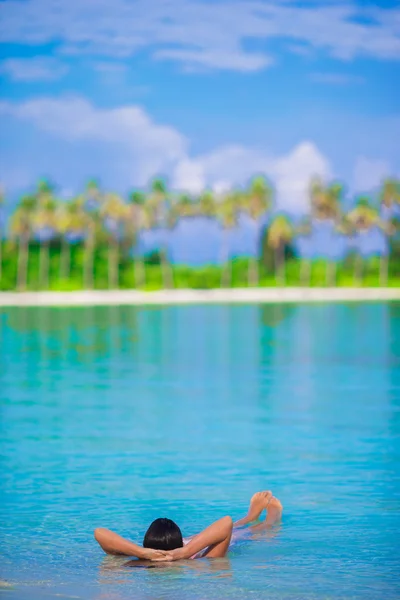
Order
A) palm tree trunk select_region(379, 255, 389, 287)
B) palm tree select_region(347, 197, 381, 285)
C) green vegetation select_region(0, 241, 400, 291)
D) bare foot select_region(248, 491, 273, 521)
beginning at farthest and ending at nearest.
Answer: palm tree select_region(347, 197, 381, 285)
palm tree trunk select_region(379, 255, 389, 287)
green vegetation select_region(0, 241, 400, 291)
bare foot select_region(248, 491, 273, 521)

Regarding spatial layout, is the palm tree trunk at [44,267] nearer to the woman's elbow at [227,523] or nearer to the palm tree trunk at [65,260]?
the palm tree trunk at [65,260]

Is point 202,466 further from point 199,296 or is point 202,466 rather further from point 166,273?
point 166,273

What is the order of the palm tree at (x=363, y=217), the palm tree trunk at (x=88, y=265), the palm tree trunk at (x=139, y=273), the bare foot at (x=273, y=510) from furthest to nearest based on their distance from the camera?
the palm tree at (x=363, y=217), the palm tree trunk at (x=139, y=273), the palm tree trunk at (x=88, y=265), the bare foot at (x=273, y=510)

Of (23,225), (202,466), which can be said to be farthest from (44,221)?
(202,466)

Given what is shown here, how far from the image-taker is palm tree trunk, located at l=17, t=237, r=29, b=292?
75938 millimetres

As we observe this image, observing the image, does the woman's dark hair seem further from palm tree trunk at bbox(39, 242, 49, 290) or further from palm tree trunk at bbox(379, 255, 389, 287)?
palm tree trunk at bbox(379, 255, 389, 287)

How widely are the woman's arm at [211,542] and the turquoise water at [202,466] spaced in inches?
4.3

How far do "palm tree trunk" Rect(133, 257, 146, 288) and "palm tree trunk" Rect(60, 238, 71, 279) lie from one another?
492 centimetres

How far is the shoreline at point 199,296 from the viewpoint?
219ft

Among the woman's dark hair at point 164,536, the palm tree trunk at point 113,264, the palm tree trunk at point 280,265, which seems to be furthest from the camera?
the palm tree trunk at point 280,265

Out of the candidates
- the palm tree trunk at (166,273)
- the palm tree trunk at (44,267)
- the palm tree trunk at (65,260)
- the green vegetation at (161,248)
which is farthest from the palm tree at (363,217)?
the palm tree trunk at (44,267)

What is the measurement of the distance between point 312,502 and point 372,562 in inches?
78.7


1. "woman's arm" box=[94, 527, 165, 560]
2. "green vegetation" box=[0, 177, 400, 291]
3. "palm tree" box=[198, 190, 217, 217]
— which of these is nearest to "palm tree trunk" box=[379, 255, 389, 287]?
"green vegetation" box=[0, 177, 400, 291]

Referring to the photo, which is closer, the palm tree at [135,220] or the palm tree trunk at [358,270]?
the palm tree trunk at [358,270]
